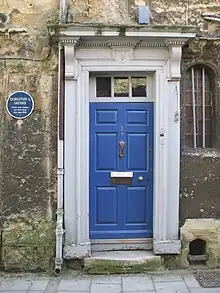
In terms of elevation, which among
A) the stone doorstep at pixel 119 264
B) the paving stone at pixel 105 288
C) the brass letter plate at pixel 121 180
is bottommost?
the paving stone at pixel 105 288

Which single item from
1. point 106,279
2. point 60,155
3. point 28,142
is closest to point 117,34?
point 60,155

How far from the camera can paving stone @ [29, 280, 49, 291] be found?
6216 mm

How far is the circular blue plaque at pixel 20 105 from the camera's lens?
6.76 metres

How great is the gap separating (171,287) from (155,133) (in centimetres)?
223

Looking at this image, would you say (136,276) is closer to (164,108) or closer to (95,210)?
(95,210)

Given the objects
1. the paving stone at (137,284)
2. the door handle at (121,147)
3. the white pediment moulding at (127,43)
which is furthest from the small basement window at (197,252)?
the white pediment moulding at (127,43)

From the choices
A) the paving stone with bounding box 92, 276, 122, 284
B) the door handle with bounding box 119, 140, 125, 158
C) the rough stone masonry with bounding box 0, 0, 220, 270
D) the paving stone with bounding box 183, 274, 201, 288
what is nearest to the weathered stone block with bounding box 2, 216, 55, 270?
the rough stone masonry with bounding box 0, 0, 220, 270

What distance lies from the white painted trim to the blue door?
0.20 meters

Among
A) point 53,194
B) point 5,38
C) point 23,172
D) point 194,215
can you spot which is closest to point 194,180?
point 194,215

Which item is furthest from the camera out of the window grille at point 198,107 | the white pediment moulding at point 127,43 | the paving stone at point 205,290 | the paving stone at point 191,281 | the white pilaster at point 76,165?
the window grille at point 198,107

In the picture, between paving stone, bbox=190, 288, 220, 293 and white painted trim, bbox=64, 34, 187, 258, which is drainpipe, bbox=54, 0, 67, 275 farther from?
paving stone, bbox=190, 288, 220, 293

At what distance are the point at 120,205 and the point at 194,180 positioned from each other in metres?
1.20

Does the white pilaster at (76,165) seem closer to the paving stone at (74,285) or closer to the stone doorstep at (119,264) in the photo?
the stone doorstep at (119,264)

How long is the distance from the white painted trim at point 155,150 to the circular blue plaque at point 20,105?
0.56 metres
